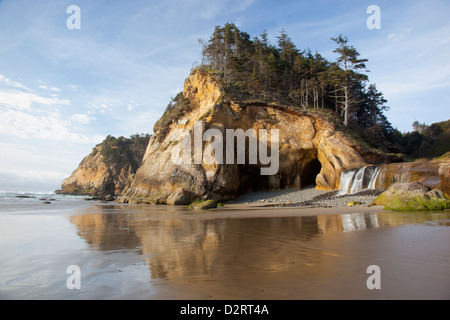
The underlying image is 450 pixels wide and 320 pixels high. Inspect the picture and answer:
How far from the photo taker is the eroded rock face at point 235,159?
2603 cm

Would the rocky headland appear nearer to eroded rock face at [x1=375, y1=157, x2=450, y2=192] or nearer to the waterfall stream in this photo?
the waterfall stream

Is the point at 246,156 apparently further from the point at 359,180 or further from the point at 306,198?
the point at 359,180

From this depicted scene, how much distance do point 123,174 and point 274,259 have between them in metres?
57.7

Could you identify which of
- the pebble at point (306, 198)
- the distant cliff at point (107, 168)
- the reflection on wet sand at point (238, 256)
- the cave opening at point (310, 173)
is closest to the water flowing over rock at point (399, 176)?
the pebble at point (306, 198)

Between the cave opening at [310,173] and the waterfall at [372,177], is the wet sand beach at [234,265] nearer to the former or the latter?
the waterfall at [372,177]

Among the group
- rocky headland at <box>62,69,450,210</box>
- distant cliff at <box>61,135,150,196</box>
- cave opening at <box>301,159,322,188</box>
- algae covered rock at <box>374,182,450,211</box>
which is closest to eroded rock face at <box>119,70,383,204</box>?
rocky headland at <box>62,69,450,210</box>

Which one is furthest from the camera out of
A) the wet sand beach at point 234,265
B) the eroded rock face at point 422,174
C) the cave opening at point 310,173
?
the cave opening at point 310,173

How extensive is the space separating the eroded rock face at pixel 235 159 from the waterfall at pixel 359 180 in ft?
5.66

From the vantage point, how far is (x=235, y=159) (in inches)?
1150
